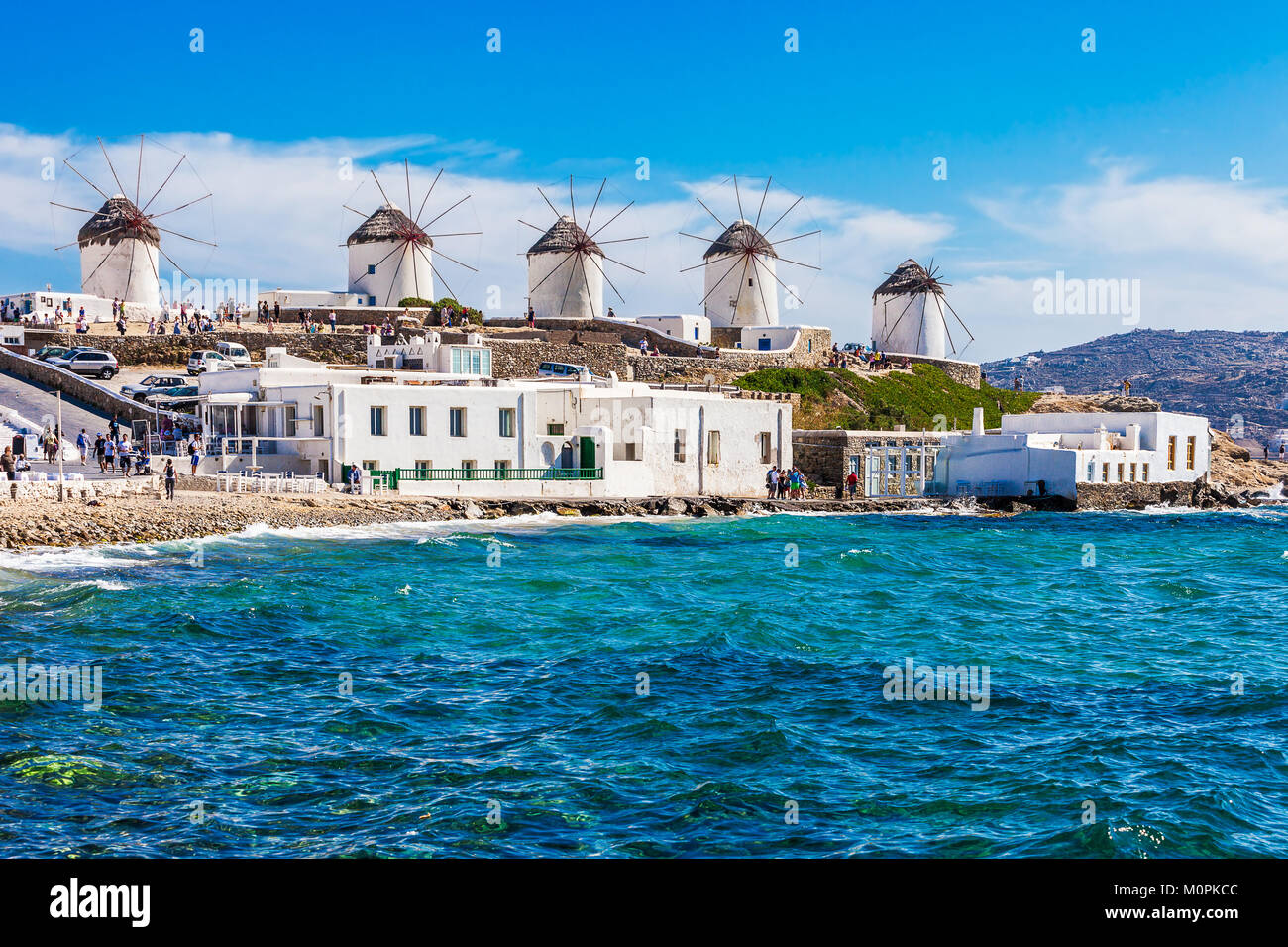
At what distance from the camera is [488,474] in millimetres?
36250

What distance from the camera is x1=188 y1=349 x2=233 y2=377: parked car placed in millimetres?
41031

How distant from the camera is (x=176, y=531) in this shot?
88.7 ft

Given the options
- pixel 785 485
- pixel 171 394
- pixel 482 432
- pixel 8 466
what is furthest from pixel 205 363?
pixel 785 485

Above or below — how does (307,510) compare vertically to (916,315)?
below

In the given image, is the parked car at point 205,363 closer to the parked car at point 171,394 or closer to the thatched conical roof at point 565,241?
the parked car at point 171,394

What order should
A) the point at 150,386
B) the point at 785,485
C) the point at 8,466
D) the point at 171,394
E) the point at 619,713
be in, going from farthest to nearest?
1. the point at 785,485
2. the point at 150,386
3. the point at 171,394
4. the point at 8,466
5. the point at 619,713

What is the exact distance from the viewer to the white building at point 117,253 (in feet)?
203

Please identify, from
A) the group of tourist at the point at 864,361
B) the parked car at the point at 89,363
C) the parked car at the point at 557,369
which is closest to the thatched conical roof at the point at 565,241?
the group of tourist at the point at 864,361

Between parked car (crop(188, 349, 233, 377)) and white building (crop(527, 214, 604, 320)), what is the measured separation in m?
26.7

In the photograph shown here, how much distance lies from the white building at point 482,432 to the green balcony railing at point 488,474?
4 cm

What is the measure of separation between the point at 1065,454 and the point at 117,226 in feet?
162

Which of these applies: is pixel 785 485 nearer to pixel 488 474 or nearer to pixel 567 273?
pixel 488 474
